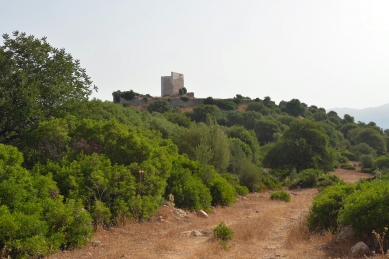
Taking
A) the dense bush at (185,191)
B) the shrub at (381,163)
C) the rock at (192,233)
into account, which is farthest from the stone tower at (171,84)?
the rock at (192,233)

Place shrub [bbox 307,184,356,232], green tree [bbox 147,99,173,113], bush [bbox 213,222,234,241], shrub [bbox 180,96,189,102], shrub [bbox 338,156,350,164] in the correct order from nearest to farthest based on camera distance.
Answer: bush [bbox 213,222,234,241] < shrub [bbox 307,184,356,232] < shrub [bbox 338,156,350,164] < green tree [bbox 147,99,173,113] < shrub [bbox 180,96,189,102]

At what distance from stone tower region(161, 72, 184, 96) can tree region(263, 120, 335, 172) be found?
44.1 metres

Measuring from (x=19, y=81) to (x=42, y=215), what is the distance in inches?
267

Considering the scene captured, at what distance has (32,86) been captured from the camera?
1326 cm

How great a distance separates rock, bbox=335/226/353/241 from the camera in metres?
8.35

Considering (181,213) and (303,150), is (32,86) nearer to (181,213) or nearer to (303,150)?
(181,213)

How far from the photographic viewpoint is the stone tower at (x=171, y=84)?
79375mm

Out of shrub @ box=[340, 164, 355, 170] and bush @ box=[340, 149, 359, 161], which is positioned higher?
bush @ box=[340, 149, 359, 161]

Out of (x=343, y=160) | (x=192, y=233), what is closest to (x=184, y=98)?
(x=343, y=160)

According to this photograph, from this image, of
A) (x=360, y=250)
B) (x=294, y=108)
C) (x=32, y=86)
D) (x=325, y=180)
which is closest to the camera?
(x=360, y=250)

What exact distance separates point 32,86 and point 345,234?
1059 centimetres

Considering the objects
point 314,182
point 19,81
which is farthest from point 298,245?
point 314,182

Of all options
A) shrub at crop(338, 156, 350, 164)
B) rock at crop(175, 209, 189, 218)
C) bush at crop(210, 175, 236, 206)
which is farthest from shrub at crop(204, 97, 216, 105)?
rock at crop(175, 209, 189, 218)

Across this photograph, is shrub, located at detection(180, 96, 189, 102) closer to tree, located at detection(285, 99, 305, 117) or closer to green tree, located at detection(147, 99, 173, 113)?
green tree, located at detection(147, 99, 173, 113)
